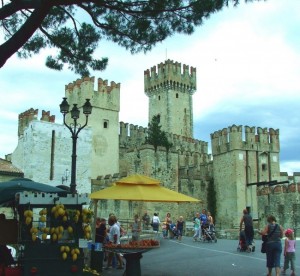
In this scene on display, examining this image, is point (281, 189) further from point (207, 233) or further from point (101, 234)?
point (101, 234)

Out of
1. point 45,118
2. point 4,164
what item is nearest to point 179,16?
point 4,164

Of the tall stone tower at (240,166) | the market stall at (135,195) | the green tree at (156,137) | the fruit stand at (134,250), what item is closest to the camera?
the fruit stand at (134,250)

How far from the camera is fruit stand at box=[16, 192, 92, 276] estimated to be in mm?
8672

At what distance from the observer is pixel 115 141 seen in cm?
4478

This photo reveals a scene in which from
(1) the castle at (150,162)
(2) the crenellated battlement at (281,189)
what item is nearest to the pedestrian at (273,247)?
(1) the castle at (150,162)

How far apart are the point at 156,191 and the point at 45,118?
29.8 m

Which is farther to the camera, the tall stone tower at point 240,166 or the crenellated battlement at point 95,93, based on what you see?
the crenellated battlement at point 95,93

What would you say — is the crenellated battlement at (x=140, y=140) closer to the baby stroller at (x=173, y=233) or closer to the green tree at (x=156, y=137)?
the green tree at (x=156, y=137)

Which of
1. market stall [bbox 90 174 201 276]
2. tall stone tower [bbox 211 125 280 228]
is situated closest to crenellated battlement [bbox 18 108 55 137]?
tall stone tower [bbox 211 125 280 228]

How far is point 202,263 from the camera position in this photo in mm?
14172

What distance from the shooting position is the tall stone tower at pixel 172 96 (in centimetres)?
6266

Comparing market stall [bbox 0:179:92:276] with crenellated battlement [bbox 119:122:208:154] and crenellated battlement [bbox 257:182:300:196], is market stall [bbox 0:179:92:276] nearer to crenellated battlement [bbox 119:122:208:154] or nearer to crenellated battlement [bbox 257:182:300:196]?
crenellated battlement [bbox 257:182:300:196]

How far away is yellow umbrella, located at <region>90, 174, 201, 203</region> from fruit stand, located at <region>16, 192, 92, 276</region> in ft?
7.02

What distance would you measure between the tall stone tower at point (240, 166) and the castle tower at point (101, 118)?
29.3 feet
